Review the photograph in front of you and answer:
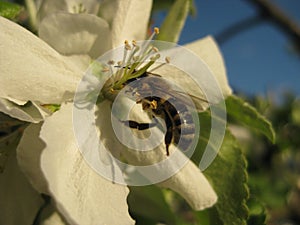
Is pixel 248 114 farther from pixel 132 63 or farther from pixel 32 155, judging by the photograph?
pixel 32 155

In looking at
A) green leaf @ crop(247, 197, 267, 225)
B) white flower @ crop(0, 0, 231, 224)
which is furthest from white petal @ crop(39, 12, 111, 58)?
green leaf @ crop(247, 197, 267, 225)

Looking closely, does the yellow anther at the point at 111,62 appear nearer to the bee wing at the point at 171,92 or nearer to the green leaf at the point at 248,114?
the bee wing at the point at 171,92

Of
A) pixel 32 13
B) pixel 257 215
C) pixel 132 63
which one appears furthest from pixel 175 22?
pixel 257 215

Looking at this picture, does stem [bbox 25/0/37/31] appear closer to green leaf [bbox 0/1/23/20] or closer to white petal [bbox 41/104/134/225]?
green leaf [bbox 0/1/23/20]

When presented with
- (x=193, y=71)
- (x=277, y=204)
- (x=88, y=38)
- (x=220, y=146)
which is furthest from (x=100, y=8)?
(x=277, y=204)

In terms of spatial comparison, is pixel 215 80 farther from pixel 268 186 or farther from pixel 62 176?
pixel 268 186
